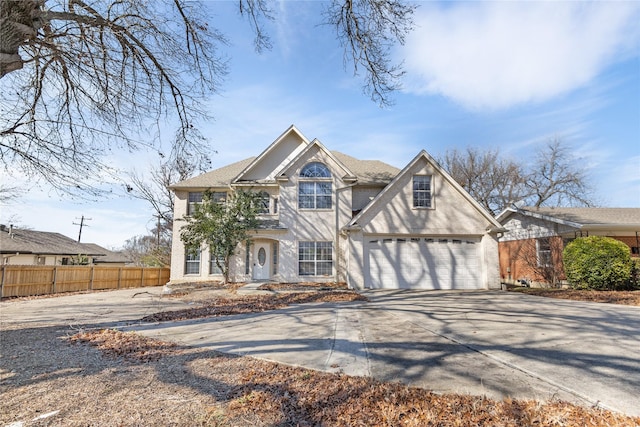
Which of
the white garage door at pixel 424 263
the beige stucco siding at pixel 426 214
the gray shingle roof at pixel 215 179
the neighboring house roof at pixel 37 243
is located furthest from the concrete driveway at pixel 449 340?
the neighboring house roof at pixel 37 243

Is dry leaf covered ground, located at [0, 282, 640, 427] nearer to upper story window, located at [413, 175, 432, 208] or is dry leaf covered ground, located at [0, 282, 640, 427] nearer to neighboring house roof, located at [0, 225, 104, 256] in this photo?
upper story window, located at [413, 175, 432, 208]

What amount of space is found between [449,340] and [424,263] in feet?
32.2

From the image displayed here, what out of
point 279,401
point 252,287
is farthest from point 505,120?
point 279,401

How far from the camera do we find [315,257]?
1794cm

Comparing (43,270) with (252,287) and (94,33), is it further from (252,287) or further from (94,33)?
(94,33)

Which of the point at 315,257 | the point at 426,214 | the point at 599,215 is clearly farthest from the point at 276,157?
the point at 599,215

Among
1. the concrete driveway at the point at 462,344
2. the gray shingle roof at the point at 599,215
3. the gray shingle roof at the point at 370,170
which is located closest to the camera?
the concrete driveway at the point at 462,344

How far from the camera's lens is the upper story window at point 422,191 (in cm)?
1620

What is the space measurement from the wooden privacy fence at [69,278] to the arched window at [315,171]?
527 inches

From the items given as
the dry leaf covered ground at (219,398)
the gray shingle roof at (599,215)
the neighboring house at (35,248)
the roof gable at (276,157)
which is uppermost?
the roof gable at (276,157)

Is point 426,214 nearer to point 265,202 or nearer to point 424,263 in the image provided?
point 424,263

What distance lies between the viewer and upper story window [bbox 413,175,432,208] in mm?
16203

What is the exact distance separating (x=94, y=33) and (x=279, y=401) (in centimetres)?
757

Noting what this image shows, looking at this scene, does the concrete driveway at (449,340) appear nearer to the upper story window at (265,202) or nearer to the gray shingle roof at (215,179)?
the upper story window at (265,202)
